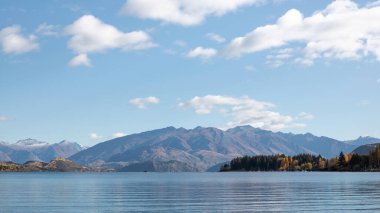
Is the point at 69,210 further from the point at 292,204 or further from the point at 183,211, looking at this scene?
the point at 292,204

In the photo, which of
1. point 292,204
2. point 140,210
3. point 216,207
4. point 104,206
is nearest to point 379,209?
point 292,204

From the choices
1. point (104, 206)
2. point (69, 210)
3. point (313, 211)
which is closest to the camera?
point (313, 211)

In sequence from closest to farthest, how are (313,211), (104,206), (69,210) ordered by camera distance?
(313,211) < (69,210) < (104,206)

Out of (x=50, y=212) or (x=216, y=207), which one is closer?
(x=50, y=212)

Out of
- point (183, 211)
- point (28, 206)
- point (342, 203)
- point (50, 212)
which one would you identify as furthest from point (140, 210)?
point (342, 203)

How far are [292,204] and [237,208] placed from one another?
11.6 meters

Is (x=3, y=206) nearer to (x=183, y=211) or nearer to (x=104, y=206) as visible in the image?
(x=104, y=206)

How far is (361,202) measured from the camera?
91375 millimetres

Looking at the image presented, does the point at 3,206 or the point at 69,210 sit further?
the point at 3,206

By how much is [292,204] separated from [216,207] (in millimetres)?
13581

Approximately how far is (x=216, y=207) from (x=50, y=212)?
83.3 feet

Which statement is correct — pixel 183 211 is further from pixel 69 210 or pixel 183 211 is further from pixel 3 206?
pixel 3 206

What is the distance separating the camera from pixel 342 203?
298 feet

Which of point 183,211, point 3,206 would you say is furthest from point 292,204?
point 3,206
